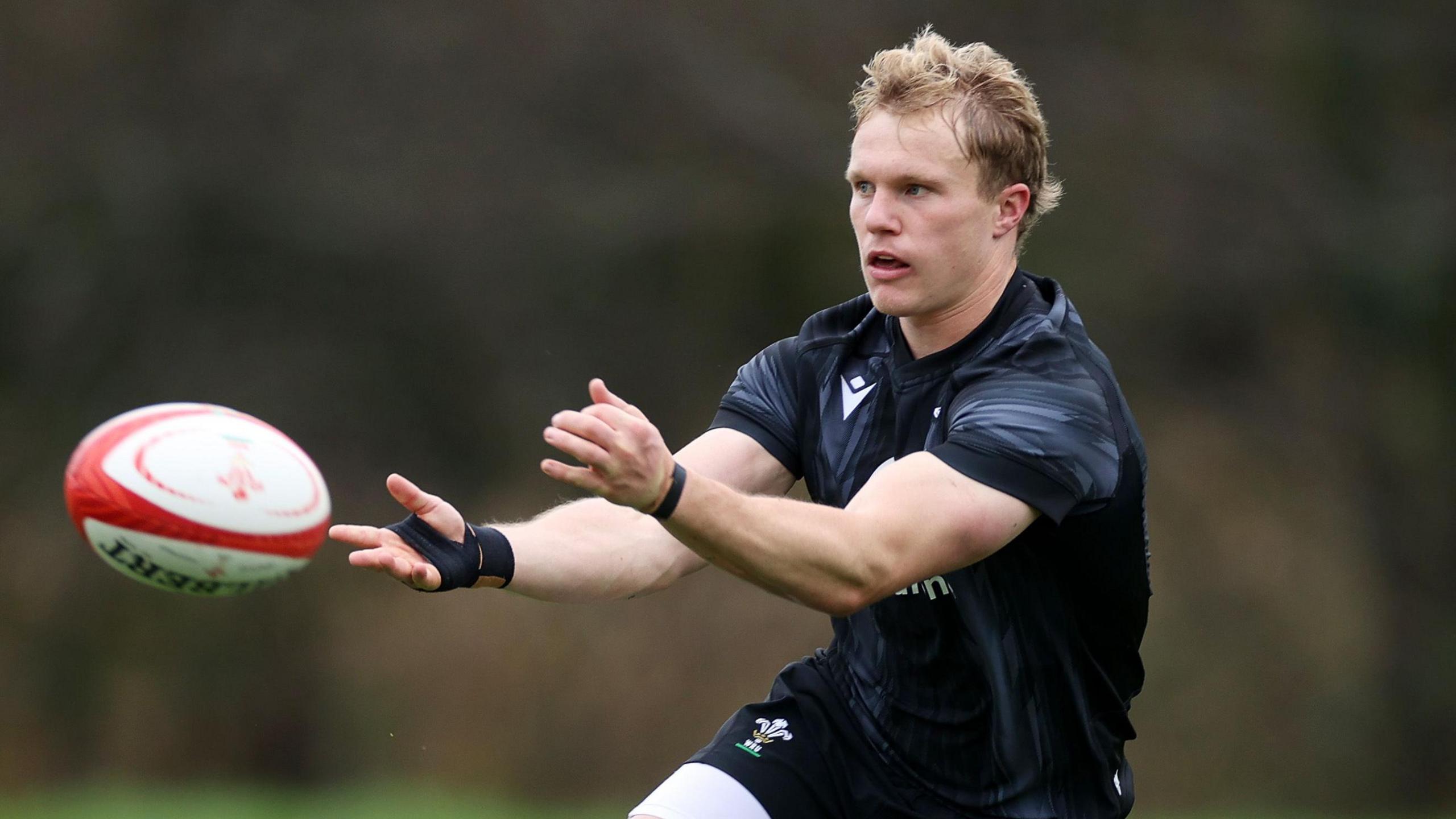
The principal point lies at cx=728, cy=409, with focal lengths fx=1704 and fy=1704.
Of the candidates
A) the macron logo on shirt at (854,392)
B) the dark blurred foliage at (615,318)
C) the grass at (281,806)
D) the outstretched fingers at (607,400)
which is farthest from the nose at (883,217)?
the dark blurred foliage at (615,318)

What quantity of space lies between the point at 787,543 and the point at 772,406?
118 cm

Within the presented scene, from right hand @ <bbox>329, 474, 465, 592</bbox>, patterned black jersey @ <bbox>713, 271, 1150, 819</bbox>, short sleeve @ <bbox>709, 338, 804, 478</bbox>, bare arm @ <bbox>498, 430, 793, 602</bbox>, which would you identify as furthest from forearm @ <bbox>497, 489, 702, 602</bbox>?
patterned black jersey @ <bbox>713, 271, 1150, 819</bbox>

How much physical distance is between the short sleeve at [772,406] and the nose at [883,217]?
1.54ft

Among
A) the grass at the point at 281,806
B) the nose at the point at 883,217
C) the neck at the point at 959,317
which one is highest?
the nose at the point at 883,217

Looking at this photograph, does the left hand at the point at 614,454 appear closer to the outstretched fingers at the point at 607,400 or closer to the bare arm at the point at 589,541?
the outstretched fingers at the point at 607,400

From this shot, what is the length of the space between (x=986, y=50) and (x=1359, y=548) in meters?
10.6

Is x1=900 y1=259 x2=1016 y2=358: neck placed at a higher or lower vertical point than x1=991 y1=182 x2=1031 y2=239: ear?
lower

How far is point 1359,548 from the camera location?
45.0 ft

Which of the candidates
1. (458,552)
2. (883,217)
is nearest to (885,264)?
(883,217)

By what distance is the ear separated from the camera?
4.19 meters

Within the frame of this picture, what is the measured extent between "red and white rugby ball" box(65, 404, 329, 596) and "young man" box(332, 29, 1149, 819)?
0.17m

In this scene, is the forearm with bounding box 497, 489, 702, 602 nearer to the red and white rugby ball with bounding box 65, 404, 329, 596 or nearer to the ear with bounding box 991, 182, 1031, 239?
the red and white rugby ball with bounding box 65, 404, 329, 596

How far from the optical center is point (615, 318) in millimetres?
14031

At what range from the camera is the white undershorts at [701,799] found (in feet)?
12.9
